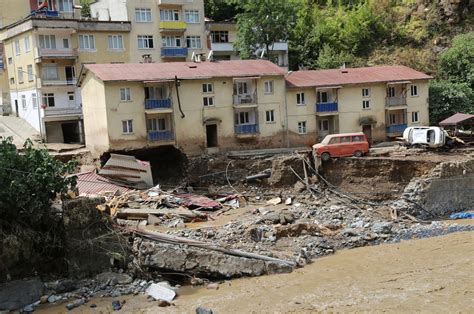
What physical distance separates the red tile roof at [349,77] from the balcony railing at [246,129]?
4436 millimetres

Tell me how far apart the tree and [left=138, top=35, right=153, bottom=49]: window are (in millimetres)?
7975

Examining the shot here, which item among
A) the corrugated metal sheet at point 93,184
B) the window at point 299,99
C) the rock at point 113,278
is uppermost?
the window at point 299,99

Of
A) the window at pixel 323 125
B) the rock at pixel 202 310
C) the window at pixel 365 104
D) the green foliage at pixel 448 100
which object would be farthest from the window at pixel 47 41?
the rock at pixel 202 310

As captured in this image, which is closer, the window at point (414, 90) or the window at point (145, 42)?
the window at point (414, 90)

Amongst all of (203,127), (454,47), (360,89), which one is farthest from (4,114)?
(454,47)

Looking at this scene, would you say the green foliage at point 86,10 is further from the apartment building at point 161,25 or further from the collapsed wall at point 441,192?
the collapsed wall at point 441,192

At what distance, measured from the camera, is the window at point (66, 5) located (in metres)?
52.2

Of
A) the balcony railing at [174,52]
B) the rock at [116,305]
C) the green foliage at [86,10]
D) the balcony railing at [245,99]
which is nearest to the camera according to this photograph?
the rock at [116,305]

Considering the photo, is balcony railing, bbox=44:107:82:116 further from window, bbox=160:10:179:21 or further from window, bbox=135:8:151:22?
window, bbox=160:10:179:21

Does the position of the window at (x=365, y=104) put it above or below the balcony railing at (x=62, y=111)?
below

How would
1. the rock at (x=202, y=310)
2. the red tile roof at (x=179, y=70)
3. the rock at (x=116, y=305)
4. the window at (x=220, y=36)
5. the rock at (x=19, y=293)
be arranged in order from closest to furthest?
the rock at (x=202, y=310)
the rock at (x=116, y=305)
the rock at (x=19, y=293)
the red tile roof at (x=179, y=70)
the window at (x=220, y=36)

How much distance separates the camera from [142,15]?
52094mm

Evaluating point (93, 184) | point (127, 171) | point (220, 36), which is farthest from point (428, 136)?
point (220, 36)

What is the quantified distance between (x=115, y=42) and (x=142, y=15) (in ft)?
13.8
